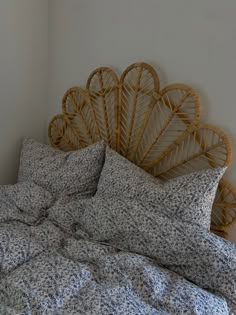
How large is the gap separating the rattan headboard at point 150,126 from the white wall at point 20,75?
287 millimetres

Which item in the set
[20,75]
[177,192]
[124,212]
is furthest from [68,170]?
[20,75]

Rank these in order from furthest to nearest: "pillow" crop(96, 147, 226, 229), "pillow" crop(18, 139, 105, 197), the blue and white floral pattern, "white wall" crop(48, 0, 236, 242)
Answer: "pillow" crop(18, 139, 105, 197), "white wall" crop(48, 0, 236, 242), "pillow" crop(96, 147, 226, 229), the blue and white floral pattern

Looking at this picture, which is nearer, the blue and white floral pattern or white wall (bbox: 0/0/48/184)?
the blue and white floral pattern

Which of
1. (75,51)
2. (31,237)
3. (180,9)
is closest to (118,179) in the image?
(31,237)

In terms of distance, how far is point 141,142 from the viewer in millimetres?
1707

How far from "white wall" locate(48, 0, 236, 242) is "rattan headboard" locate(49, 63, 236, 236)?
0.07m

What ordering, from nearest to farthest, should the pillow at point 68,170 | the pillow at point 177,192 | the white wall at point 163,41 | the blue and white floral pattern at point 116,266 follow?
the blue and white floral pattern at point 116,266, the pillow at point 177,192, the white wall at point 163,41, the pillow at point 68,170

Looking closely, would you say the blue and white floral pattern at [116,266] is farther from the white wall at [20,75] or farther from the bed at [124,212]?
the white wall at [20,75]

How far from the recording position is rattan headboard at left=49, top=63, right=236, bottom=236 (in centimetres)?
146

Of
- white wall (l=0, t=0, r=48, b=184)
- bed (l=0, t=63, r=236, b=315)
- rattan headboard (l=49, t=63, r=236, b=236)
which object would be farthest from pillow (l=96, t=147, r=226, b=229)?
white wall (l=0, t=0, r=48, b=184)

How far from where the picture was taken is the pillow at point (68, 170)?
1.69 metres

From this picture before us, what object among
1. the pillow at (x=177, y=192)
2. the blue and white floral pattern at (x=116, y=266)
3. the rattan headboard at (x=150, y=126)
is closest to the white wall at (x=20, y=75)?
the rattan headboard at (x=150, y=126)

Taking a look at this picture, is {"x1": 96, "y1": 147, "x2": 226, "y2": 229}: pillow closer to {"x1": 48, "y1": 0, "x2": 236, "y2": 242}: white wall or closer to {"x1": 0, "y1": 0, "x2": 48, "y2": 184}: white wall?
{"x1": 48, "y1": 0, "x2": 236, "y2": 242}: white wall

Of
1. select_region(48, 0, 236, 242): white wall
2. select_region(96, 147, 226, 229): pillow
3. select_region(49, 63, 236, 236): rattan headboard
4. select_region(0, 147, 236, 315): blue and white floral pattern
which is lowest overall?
select_region(0, 147, 236, 315): blue and white floral pattern
